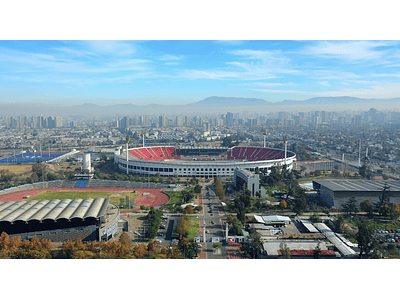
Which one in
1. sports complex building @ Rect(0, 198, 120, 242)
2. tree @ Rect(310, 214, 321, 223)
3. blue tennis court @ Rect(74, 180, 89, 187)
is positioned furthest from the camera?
blue tennis court @ Rect(74, 180, 89, 187)

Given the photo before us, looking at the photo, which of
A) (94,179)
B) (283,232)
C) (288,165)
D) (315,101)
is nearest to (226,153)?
(288,165)

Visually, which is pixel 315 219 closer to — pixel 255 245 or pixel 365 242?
pixel 365 242

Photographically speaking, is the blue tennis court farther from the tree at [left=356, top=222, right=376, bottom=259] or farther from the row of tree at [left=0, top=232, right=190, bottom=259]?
the tree at [left=356, top=222, right=376, bottom=259]

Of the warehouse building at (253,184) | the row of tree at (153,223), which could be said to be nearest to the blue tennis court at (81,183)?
the row of tree at (153,223)

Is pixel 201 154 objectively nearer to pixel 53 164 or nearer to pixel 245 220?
pixel 53 164

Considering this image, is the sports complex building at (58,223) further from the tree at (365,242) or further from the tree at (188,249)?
the tree at (365,242)

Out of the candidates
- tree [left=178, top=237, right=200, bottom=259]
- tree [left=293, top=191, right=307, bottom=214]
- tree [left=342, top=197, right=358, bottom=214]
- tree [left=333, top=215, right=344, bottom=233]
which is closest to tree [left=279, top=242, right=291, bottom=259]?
tree [left=178, top=237, right=200, bottom=259]
